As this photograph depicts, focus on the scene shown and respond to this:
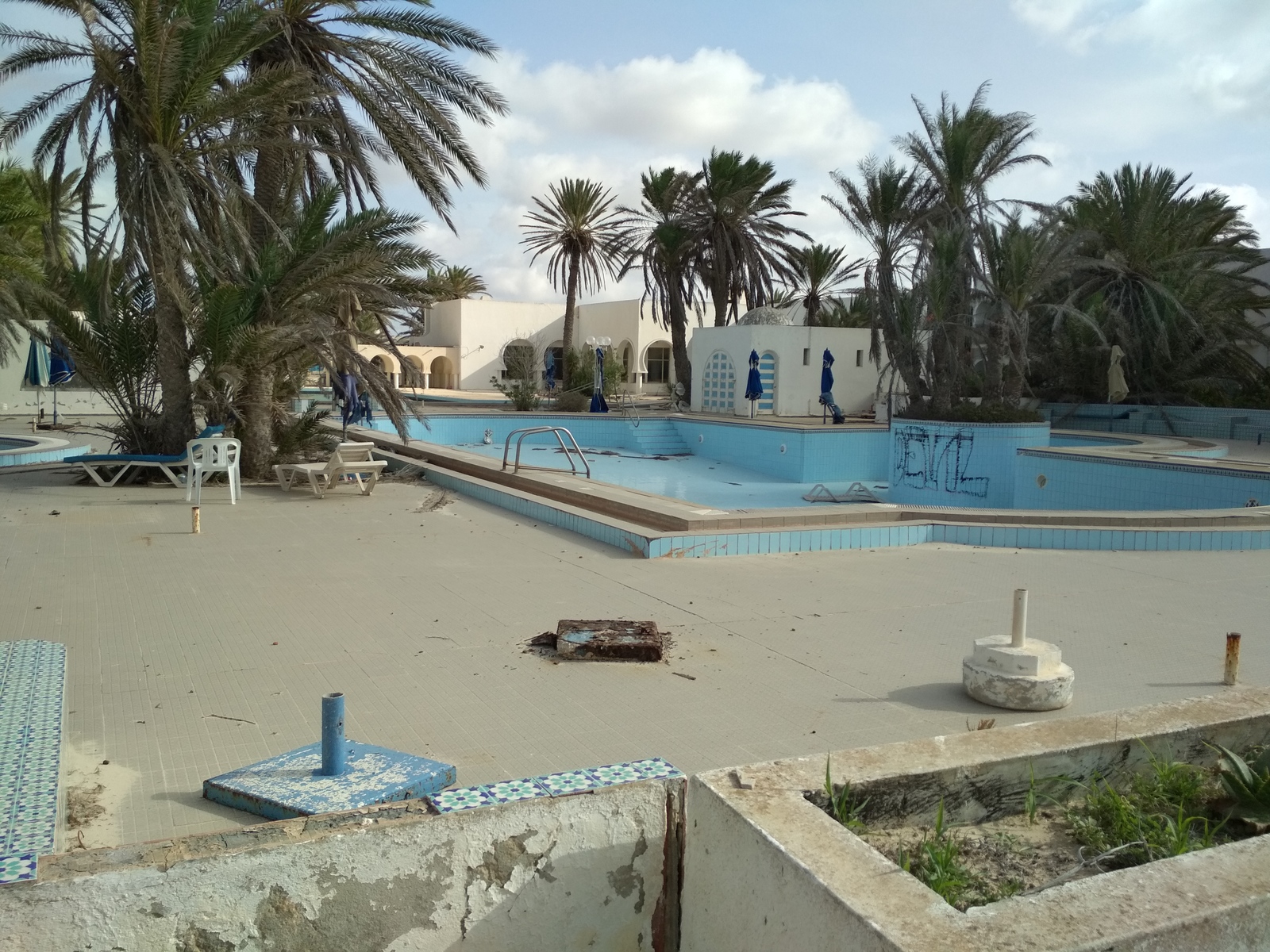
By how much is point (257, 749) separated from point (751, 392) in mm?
21058

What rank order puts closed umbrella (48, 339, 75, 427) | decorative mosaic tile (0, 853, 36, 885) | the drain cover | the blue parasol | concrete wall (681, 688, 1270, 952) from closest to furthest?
concrete wall (681, 688, 1270, 952)
decorative mosaic tile (0, 853, 36, 885)
the drain cover
closed umbrella (48, 339, 75, 427)
the blue parasol

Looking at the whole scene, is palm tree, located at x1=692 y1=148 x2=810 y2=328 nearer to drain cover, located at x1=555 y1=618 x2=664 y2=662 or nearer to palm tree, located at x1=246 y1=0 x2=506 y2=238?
palm tree, located at x1=246 y1=0 x2=506 y2=238

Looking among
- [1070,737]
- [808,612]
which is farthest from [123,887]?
[808,612]

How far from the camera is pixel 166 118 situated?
10.8m

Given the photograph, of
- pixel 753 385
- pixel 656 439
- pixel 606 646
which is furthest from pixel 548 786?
pixel 753 385

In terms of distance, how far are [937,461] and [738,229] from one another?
13597mm

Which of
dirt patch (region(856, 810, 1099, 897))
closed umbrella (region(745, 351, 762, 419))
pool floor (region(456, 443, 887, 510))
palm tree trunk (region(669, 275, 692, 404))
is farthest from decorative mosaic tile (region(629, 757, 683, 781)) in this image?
palm tree trunk (region(669, 275, 692, 404))

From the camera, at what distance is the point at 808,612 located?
21.0 ft

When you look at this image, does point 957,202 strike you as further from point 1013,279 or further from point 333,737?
point 333,737

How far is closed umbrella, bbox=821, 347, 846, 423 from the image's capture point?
23.1m

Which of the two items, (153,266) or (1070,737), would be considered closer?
(1070,737)

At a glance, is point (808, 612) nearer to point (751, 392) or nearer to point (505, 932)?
point (505, 932)

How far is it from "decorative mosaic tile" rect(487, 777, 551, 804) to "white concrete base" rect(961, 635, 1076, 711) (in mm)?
2532

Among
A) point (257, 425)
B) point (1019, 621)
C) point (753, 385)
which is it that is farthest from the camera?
point (753, 385)
